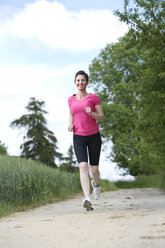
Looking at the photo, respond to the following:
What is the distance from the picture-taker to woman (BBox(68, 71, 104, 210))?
641 centimetres

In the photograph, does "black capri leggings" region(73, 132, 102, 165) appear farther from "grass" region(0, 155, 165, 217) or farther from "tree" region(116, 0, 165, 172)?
"tree" region(116, 0, 165, 172)

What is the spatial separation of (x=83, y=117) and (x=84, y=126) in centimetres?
17

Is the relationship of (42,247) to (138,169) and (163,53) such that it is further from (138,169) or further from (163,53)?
(138,169)

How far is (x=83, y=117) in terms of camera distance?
644 centimetres

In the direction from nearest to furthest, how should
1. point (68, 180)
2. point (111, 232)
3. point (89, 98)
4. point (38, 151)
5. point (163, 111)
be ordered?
point (111, 232) < point (89, 98) < point (163, 111) < point (68, 180) < point (38, 151)

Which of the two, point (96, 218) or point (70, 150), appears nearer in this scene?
point (96, 218)

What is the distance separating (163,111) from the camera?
12.3 m

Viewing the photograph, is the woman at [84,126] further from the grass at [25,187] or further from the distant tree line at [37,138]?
the distant tree line at [37,138]

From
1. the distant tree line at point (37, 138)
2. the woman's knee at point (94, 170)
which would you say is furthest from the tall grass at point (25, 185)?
the distant tree line at point (37, 138)

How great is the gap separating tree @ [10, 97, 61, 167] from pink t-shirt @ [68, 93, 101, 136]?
26.7 m

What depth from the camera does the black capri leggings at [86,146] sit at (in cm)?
653

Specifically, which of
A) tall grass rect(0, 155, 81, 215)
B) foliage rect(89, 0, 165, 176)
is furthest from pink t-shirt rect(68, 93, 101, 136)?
foliage rect(89, 0, 165, 176)

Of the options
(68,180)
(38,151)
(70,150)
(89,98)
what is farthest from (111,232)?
(70,150)

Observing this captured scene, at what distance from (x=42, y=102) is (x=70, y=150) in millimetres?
6080
